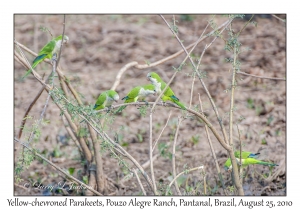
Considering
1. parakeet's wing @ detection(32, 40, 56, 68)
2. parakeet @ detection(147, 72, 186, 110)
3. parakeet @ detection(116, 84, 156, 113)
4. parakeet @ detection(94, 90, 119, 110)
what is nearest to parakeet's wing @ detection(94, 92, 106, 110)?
parakeet @ detection(94, 90, 119, 110)

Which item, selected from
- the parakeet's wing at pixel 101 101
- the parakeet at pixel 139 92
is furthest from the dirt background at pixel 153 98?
the parakeet at pixel 139 92

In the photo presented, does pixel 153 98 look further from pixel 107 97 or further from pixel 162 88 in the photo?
pixel 107 97

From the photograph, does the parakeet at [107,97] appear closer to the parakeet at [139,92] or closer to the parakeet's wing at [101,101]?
the parakeet's wing at [101,101]

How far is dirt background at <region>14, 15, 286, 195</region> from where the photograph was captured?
19.2 feet

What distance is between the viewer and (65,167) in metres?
6.23

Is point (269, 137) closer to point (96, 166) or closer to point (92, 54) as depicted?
point (96, 166)

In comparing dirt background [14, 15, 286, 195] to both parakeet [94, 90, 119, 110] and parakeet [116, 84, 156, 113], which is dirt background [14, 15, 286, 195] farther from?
parakeet [116, 84, 156, 113]

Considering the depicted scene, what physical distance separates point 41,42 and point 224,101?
14.6ft

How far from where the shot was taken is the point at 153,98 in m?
7.21

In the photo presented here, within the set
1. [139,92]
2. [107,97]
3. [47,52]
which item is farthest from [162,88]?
[47,52]

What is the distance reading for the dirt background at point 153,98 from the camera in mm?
5848

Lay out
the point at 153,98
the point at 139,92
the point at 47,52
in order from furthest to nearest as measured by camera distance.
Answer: the point at 153,98 < the point at 47,52 < the point at 139,92

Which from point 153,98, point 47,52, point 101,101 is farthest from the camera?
point 153,98
